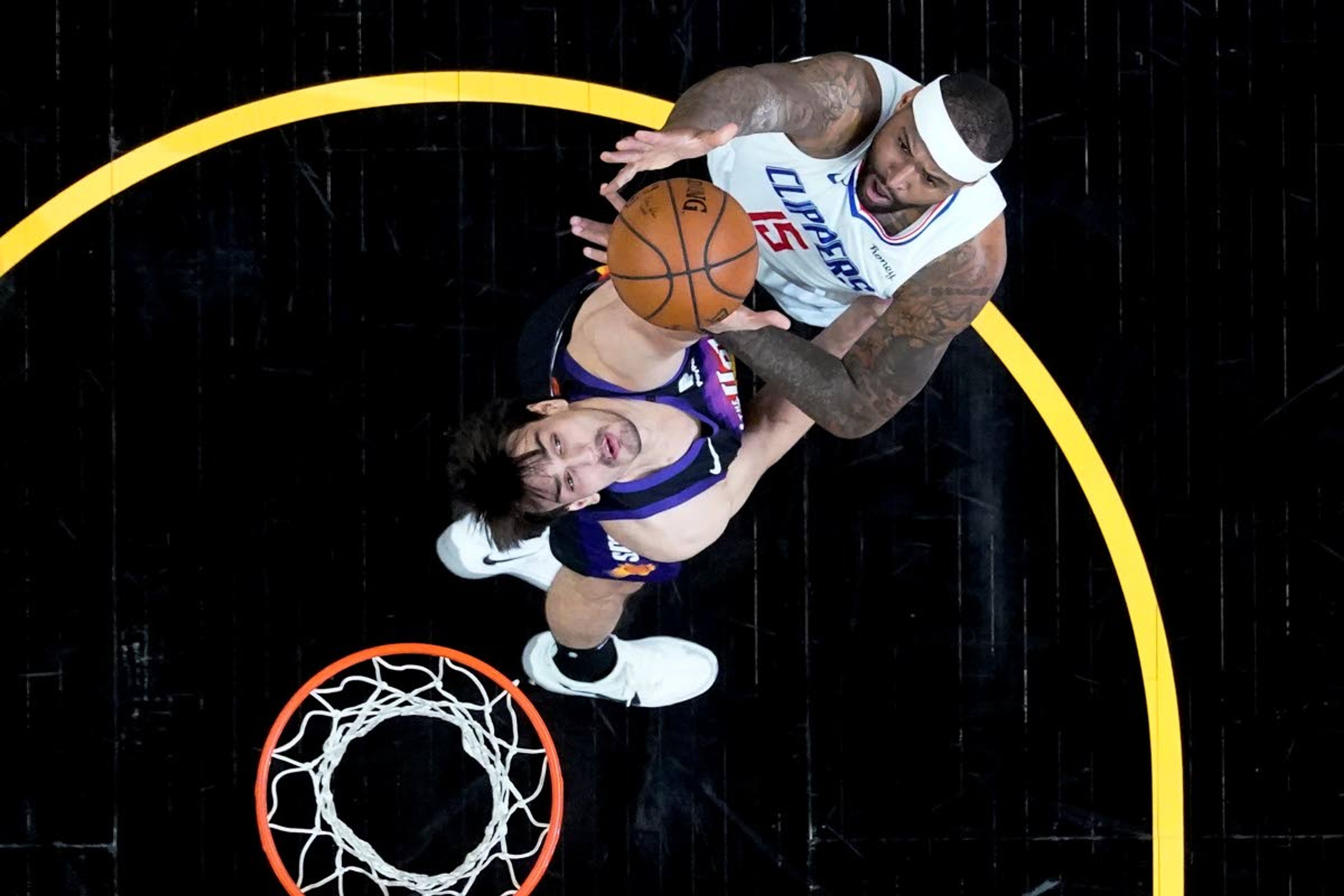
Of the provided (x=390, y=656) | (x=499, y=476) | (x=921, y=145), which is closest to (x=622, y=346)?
(x=499, y=476)

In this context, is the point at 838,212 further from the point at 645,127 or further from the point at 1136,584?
the point at 1136,584

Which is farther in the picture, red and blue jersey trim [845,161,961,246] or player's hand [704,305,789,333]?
red and blue jersey trim [845,161,961,246]

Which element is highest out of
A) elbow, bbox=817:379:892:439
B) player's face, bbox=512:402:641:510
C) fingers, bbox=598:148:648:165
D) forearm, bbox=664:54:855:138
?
forearm, bbox=664:54:855:138

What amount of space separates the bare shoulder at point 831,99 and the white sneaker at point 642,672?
2089mm

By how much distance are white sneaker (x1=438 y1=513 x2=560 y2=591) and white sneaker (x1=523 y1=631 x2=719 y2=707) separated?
26 centimetres

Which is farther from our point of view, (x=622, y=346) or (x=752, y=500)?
(x=752, y=500)

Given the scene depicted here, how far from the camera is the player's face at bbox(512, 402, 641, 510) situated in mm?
3547

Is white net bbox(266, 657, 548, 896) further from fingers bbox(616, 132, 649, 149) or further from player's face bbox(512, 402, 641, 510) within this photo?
fingers bbox(616, 132, 649, 149)

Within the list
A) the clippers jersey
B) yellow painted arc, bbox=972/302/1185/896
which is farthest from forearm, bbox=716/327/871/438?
yellow painted arc, bbox=972/302/1185/896

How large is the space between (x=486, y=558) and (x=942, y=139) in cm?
240

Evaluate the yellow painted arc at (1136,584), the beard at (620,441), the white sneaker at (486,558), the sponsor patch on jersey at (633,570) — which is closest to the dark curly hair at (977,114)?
the beard at (620,441)

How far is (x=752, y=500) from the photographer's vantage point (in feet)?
15.7

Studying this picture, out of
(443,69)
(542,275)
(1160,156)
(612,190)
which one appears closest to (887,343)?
(612,190)

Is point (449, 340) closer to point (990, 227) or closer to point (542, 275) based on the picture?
point (542, 275)
